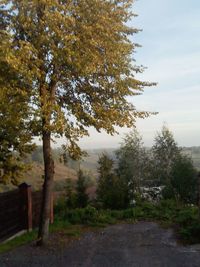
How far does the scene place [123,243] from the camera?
12.3m

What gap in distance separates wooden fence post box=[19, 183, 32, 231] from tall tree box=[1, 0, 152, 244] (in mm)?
2590

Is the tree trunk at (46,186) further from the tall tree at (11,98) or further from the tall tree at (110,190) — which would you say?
the tall tree at (110,190)

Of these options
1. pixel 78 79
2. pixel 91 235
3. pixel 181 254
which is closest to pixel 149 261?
pixel 181 254

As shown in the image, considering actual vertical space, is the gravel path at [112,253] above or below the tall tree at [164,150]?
below

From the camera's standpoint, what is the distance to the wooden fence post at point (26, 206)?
14.6 m

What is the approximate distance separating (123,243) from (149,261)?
8.49ft

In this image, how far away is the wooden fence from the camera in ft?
43.5

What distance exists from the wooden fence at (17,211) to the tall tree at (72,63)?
180 centimetres

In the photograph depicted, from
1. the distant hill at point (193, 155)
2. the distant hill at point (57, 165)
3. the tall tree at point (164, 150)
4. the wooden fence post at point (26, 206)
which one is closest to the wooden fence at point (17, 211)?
the wooden fence post at point (26, 206)

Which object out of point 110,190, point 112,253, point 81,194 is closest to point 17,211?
point 112,253

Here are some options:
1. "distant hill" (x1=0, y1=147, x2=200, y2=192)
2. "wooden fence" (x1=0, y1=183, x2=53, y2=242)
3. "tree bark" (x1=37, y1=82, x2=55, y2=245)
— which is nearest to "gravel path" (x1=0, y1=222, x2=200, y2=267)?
"tree bark" (x1=37, y1=82, x2=55, y2=245)

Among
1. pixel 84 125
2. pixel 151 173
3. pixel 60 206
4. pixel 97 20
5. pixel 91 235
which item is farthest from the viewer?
pixel 151 173

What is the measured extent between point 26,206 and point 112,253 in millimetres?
4917

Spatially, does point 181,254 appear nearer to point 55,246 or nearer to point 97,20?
point 55,246
